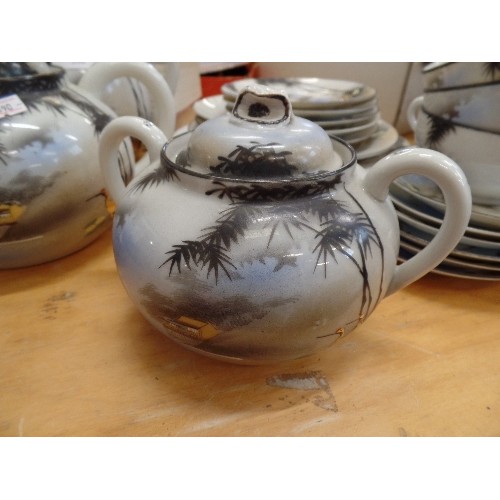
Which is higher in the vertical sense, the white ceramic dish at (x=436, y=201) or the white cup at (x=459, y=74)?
the white cup at (x=459, y=74)

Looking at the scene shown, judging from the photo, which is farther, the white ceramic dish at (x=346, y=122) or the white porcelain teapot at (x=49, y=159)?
the white ceramic dish at (x=346, y=122)

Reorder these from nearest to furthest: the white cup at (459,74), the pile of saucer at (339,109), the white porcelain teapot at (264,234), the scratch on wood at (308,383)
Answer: the white porcelain teapot at (264,234), the scratch on wood at (308,383), the white cup at (459,74), the pile of saucer at (339,109)

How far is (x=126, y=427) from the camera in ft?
1.90

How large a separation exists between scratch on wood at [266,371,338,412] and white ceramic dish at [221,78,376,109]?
564 millimetres

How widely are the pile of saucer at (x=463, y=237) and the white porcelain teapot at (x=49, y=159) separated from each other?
1.65ft

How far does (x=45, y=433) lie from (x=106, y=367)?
0.38 feet

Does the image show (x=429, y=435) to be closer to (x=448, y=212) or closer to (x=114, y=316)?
(x=448, y=212)

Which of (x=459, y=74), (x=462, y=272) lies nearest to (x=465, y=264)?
(x=462, y=272)

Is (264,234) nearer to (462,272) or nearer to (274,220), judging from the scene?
(274,220)

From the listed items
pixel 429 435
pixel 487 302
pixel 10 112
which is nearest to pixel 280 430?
pixel 429 435

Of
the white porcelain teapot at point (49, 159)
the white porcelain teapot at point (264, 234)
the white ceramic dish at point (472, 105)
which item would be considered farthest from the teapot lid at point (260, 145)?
the white ceramic dish at point (472, 105)

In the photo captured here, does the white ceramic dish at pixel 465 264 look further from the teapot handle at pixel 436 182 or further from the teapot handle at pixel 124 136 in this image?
the teapot handle at pixel 124 136

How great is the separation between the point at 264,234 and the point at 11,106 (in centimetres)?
49

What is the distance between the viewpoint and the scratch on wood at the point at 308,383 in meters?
0.63
